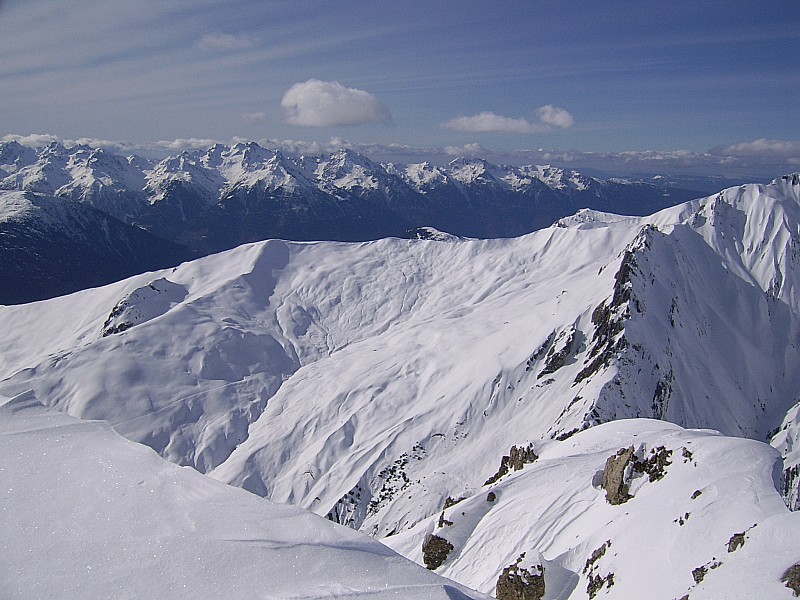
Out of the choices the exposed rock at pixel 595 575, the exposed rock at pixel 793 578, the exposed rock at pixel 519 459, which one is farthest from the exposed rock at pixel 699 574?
the exposed rock at pixel 519 459

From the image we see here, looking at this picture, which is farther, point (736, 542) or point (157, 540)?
point (736, 542)

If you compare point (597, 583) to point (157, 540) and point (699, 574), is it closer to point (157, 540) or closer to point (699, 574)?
point (699, 574)

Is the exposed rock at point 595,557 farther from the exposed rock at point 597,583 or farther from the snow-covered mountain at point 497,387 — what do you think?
the exposed rock at point 597,583

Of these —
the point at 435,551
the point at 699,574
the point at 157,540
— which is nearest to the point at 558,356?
the point at 435,551

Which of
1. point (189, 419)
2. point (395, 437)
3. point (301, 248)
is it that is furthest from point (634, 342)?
point (301, 248)

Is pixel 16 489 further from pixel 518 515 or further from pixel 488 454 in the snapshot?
pixel 488 454

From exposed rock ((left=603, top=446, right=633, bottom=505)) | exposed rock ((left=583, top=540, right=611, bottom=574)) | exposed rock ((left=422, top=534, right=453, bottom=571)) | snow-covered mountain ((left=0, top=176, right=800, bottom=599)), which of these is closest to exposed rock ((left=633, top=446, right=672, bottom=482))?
snow-covered mountain ((left=0, top=176, right=800, bottom=599))
